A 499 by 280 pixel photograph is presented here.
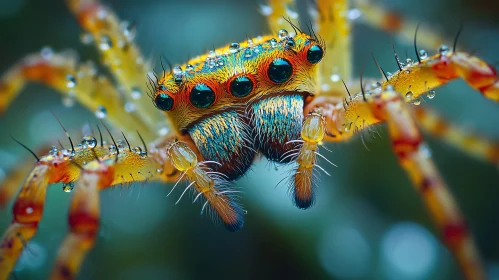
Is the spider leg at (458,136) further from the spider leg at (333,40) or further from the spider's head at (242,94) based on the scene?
the spider's head at (242,94)

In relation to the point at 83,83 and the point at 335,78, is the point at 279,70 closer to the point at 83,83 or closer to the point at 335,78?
the point at 335,78

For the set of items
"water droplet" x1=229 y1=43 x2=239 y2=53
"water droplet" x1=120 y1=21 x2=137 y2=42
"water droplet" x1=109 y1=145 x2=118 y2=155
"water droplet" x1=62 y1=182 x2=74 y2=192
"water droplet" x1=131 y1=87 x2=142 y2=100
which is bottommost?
"water droplet" x1=62 y1=182 x2=74 y2=192

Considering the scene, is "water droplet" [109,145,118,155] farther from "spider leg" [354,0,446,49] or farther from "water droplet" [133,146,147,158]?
"spider leg" [354,0,446,49]

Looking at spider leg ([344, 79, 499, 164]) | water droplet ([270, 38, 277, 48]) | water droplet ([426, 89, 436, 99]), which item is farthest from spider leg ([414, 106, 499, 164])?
water droplet ([270, 38, 277, 48])

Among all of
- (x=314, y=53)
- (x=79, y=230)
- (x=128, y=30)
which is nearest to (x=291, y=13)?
(x=314, y=53)

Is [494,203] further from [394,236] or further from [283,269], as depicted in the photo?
[283,269]

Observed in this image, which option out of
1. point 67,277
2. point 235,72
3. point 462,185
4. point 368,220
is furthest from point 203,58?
point 462,185
